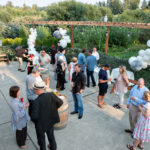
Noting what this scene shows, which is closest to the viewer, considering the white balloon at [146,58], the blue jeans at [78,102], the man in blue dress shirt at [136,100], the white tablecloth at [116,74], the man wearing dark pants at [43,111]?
the man wearing dark pants at [43,111]

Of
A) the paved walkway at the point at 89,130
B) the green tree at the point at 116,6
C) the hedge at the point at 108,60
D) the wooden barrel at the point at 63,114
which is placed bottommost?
the paved walkway at the point at 89,130

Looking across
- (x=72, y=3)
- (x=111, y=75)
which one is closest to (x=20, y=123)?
(x=111, y=75)

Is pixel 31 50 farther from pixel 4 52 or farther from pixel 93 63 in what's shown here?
pixel 93 63

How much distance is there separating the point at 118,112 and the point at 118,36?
359 inches

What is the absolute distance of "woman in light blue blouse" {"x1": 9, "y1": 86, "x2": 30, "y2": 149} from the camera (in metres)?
3.28

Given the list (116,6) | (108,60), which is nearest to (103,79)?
(108,60)

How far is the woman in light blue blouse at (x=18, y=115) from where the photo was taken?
328 cm

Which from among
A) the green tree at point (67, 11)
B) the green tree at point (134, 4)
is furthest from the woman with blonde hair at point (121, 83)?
the green tree at point (134, 4)

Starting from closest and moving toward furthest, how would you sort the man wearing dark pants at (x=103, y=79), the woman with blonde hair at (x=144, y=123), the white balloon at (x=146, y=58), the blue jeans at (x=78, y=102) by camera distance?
1. the woman with blonde hair at (x=144, y=123)
2. the blue jeans at (x=78, y=102)
3. the man wearing dark pants at (x=103, y=79)
4. the white balloon at (x=146, y=58)

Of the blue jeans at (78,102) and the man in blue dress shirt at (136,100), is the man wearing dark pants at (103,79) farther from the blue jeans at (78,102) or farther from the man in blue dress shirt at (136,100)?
the man in blue dress shirt at (136,100)

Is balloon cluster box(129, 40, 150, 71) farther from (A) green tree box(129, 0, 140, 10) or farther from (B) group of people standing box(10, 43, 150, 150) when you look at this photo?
(A) green tree box(129, 0, 140, 10)

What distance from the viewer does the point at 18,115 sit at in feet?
11.0

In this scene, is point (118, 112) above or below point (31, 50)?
below

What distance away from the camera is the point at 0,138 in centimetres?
403
